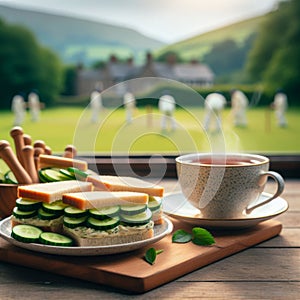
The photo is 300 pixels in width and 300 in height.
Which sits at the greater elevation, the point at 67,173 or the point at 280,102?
the point at 67,173

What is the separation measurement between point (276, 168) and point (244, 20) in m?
2.31

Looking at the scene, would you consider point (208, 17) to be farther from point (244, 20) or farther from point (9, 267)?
point (9, 267)

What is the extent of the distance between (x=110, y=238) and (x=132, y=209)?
0.14ft

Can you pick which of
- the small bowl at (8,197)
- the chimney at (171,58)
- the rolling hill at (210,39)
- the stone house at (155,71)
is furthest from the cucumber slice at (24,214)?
the rolling hill at (210,39)

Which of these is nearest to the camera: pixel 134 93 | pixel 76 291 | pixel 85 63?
pixel 76 291

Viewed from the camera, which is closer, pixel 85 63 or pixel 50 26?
pixel 85 63

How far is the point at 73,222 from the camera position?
0.57 meters

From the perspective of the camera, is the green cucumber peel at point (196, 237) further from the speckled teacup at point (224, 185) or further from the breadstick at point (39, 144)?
the breadstick at point (39, 144)

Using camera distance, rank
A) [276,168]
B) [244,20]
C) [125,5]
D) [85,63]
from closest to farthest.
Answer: [276,168] < [85,63] < [125,5] < [244,20]

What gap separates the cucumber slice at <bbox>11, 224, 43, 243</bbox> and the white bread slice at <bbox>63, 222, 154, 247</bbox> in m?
0.03

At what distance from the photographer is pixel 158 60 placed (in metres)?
2.90

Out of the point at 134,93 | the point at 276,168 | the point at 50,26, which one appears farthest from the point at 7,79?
the point at 134,93

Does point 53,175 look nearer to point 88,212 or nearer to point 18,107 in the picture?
point 88,212

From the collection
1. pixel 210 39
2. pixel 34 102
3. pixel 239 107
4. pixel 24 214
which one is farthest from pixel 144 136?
pixel 210 39
